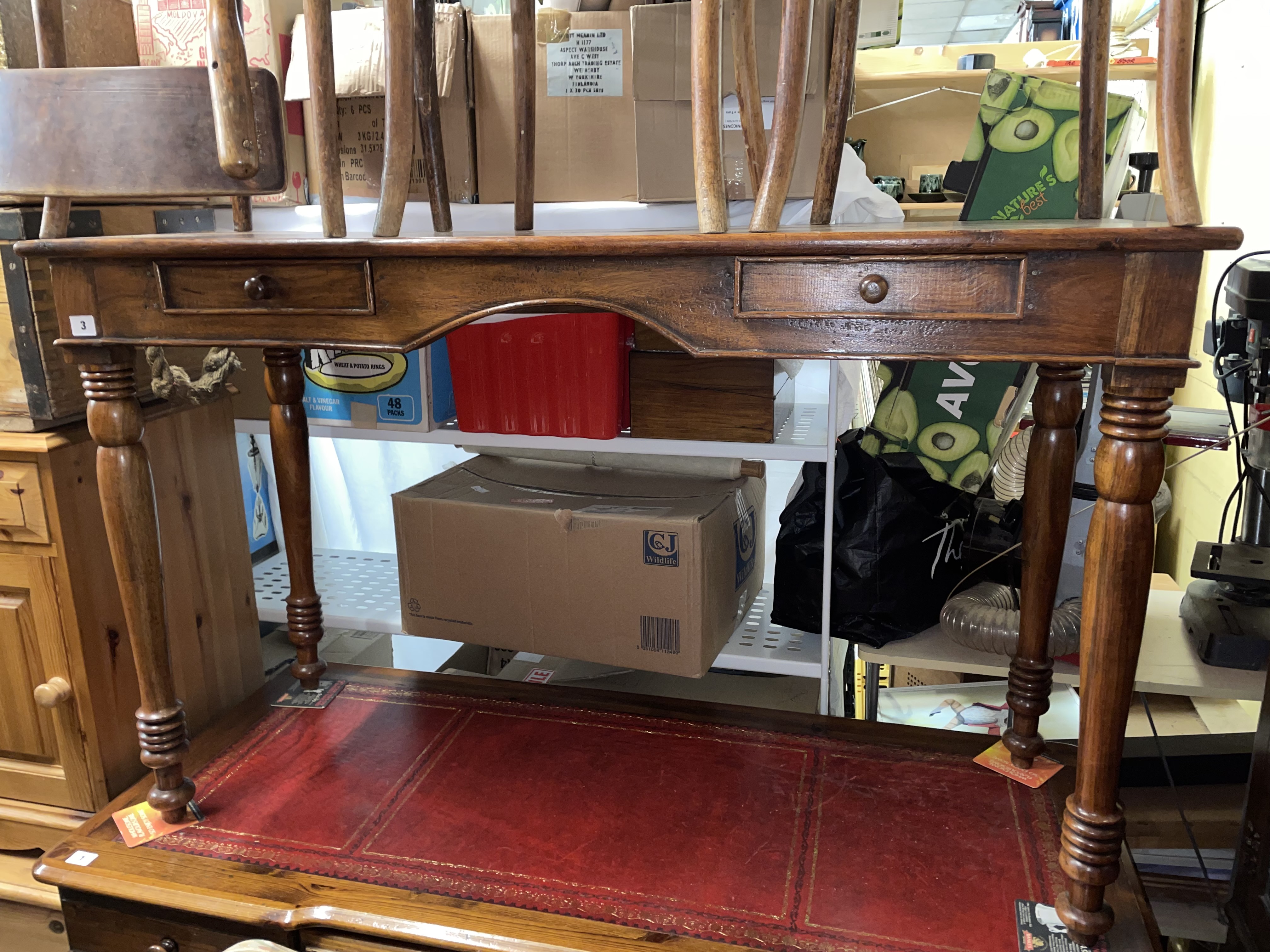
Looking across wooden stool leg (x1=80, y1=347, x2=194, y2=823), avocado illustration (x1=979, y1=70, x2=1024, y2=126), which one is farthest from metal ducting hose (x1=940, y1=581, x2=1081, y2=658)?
wooden stool leg (x1=80, y1=347, x2=194, y2=823)

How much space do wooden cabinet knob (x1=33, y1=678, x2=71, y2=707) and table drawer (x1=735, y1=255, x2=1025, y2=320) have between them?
117 cm

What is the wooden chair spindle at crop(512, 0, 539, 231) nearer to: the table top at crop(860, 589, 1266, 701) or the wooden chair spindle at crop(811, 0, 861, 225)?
the wooden chair spindle at crop(811, 0, 861, 225)

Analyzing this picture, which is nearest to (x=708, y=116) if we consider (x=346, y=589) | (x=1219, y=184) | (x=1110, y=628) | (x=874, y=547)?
(x=1110, y=628)

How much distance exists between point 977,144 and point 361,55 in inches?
44.7

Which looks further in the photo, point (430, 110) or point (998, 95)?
point (998, 95)

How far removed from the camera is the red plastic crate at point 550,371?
1.68 metres

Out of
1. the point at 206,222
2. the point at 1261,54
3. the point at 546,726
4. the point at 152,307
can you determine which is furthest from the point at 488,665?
the point at 1261,54

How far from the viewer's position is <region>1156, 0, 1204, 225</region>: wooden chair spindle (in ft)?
2.80

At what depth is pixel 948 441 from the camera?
1.82 metres

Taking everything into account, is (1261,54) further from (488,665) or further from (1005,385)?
(488,665)

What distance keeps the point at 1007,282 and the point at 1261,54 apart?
1.61 meters

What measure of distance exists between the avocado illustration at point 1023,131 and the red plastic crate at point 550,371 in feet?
2.49

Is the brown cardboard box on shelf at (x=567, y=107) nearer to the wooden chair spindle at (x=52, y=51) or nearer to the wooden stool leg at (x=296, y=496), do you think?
the wooden stool leg at (x=296, y=496)

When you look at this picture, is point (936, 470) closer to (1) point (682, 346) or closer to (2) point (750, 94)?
(2) point (750, 94)
